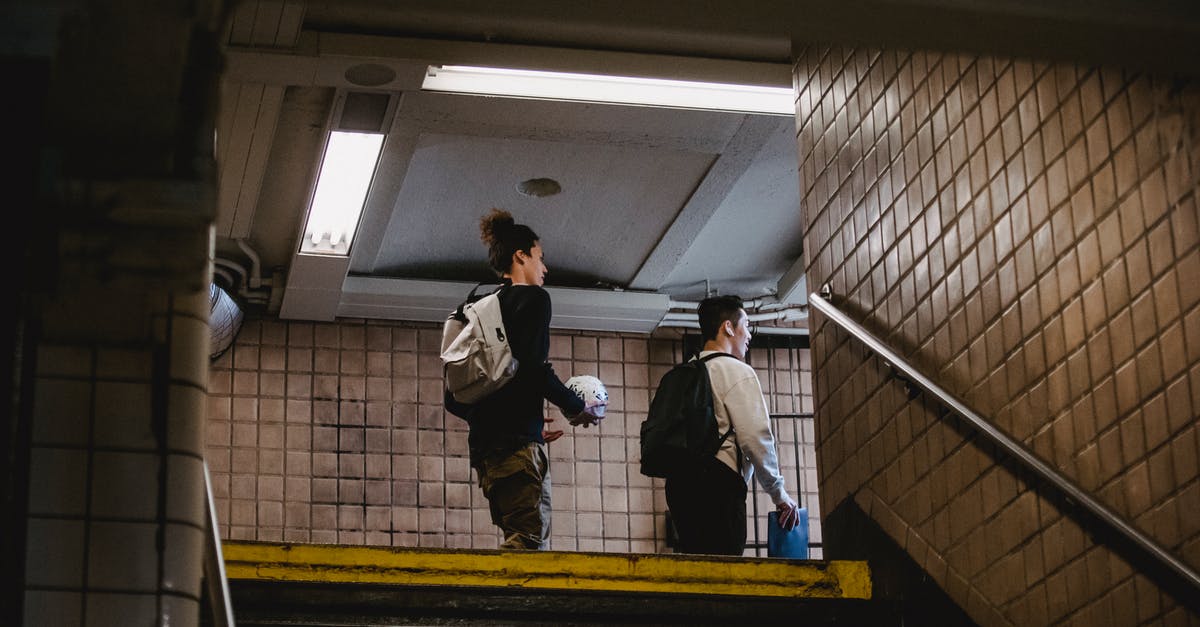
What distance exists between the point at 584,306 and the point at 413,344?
1217mm

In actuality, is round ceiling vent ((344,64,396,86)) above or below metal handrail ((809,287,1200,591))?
above

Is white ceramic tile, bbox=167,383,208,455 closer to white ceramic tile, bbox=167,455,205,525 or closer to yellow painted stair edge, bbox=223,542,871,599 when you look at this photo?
white ceramic tile, bbox=167,455,205,525

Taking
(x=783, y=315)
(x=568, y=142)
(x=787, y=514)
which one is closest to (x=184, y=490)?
(x=787, y=514)

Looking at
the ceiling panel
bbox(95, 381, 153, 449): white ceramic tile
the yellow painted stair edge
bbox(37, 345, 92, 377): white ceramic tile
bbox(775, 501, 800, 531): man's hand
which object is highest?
the ceiling panel

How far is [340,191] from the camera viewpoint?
Result: 762 cm

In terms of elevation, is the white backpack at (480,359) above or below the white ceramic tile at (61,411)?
above

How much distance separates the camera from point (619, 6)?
2609 millimetres

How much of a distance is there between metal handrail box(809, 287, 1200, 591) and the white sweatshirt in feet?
2.17

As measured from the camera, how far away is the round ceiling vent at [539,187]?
8102 mm

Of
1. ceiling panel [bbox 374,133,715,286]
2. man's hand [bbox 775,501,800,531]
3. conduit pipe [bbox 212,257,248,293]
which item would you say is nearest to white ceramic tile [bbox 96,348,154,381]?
man's hand [bbox 775,501,800,531]

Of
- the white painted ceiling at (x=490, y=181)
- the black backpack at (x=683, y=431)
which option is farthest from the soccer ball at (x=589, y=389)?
the white painted ceiling at (x=490, y=181)

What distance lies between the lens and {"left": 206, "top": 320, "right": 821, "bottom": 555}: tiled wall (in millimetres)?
9219

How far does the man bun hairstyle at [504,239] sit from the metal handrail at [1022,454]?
136cm

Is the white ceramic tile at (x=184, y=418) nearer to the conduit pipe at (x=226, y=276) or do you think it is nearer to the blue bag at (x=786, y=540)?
the blue bag at (x=786, y=540)
